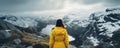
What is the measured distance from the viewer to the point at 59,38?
76.3ft

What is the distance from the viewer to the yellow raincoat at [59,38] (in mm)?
22812

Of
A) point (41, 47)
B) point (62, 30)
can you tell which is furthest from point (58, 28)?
point (41, 47)

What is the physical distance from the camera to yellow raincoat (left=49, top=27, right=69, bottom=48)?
22.8m

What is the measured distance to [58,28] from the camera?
2288 cm

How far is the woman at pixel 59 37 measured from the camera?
2280 centimetres

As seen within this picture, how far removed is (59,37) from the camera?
2320cm

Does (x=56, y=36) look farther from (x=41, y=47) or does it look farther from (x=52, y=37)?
(x=41, y=47)

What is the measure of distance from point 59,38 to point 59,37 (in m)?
0.09

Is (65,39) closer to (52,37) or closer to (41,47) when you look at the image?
(52,37)

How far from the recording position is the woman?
74.8 ft

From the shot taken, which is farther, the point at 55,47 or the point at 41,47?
the point at 41,47

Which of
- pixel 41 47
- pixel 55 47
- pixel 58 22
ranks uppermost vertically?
pixel 58 22

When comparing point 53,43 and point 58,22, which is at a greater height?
point 58,22

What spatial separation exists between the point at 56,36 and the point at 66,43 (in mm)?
875
